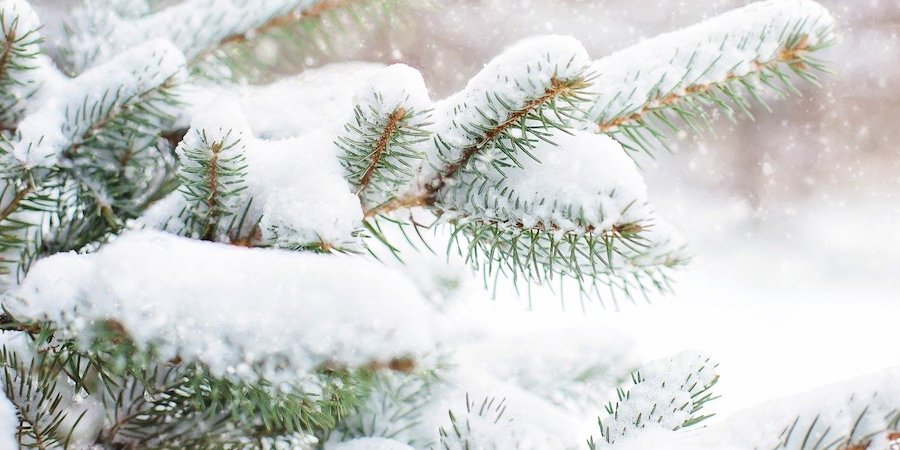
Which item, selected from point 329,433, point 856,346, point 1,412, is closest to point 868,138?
point 856,346

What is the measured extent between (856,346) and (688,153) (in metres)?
1.03

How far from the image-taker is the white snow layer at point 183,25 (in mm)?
554

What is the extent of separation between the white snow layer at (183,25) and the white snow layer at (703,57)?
276 mm

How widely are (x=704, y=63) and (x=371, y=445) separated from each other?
331 millimetres

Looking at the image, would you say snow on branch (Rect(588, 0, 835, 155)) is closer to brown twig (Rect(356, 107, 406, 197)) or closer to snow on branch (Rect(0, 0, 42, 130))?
brown twig (Rect(356, 107, 406, 197))

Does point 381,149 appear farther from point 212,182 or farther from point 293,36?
point 293,36

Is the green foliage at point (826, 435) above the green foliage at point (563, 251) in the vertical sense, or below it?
below

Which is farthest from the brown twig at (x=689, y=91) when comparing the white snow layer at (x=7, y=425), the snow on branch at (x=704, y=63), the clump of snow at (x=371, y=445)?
the white snow layer at (x=7, y=425)

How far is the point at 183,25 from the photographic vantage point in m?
0.56

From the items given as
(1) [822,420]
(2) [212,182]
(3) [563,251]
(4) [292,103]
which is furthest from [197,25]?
(1) [822,420]

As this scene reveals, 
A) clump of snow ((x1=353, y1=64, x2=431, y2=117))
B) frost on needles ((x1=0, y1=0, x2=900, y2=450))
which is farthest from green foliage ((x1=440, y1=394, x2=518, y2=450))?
clump of snow ((x1=353, y1=64, x2=431, y2=117))

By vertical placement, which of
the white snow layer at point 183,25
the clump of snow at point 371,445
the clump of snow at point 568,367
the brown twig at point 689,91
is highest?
the brown twig at point 689,91

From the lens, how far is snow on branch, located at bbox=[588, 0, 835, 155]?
438mm

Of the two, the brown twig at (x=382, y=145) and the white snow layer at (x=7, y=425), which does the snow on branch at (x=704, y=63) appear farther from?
the white snow layer at (x=7, y=425)
